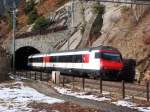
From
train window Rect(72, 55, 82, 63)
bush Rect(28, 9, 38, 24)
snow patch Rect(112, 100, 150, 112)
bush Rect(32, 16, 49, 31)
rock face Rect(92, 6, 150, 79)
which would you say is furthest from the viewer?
bush Rect(28, 9, 38, 24)

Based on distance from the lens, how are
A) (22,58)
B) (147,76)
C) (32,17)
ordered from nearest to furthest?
(147,76) < (32,17) < (22,58)

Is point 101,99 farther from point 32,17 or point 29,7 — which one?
point 29,7

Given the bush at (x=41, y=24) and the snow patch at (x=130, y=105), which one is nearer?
the snow patch at (x=130, y=105)

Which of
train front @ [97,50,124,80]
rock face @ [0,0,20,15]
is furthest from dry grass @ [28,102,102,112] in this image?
rock face @ [0,0,20,15]

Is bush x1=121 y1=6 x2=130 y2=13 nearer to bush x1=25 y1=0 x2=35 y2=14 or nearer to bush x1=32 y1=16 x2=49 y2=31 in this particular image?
bush x1=32 y1=16 x2=49 y2=31

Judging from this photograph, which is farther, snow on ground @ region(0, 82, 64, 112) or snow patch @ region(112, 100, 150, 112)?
snow on ground @ region(0, 82, 64, 112)

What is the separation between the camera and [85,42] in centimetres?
6688

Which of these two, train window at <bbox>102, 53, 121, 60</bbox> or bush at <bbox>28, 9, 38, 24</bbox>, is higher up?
bush at <bbox>28, 9, 38, 24</bbox>

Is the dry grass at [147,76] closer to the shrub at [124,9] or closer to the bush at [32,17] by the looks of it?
the shrub at [124,9]

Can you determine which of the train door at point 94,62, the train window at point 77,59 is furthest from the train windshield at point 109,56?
the train window at point 77,59

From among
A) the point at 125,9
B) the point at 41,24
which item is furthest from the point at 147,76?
the point at 41,24

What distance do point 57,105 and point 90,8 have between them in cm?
5134

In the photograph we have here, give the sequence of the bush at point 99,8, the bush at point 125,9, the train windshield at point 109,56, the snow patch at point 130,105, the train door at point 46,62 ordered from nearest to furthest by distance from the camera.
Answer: the snow patch at point 130,105 < the train windshield at point 109,56 < the bush at point 125,9 < the train door at point 46,62 < the bush at point 99,8

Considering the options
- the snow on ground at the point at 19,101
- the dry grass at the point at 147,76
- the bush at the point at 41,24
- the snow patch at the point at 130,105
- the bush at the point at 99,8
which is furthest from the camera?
the bush at the point at 41,24
